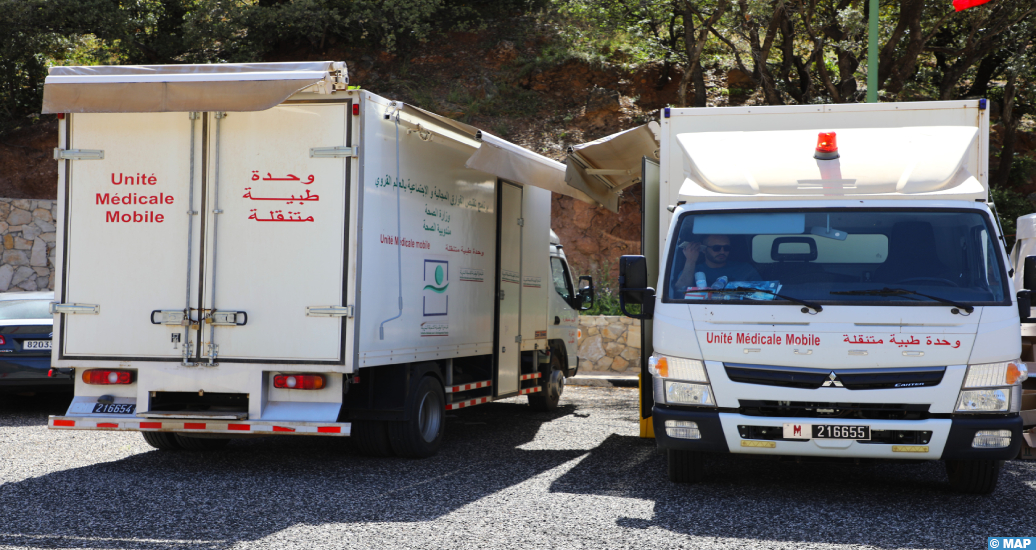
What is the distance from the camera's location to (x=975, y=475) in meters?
6.11

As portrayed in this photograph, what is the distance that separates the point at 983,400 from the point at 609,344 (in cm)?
992

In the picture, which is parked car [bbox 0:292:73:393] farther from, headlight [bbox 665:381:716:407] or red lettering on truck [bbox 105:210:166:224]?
headlight [bbox 665:381:716:407]

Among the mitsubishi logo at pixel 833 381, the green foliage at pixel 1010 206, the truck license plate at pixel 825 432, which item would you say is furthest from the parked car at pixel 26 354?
the green foliage at pixel 1010 206

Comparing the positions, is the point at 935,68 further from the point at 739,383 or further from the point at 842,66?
the point at 739,383

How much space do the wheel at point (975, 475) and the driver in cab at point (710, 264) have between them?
1931mm

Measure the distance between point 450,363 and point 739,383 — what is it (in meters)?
3.32

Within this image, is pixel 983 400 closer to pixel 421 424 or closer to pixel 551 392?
pixel 421 424

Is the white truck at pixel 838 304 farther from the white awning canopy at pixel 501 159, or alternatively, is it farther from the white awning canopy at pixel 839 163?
the white awning canopy at pixel 501 159

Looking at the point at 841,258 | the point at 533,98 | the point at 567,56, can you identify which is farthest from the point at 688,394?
the point at 567,56

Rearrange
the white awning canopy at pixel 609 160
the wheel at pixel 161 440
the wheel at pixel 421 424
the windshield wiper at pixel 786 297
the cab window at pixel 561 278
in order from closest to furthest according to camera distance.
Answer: the windshield wiper at pixel 786 297 → the wheel at pixel 421 424 → the wheel at pixel 161 440 → the white awning canopy at pixel 609 160 → the cab window at pixel 561 278

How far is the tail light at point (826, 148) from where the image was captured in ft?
20.8

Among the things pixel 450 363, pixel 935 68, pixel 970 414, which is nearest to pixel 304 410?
pixel 450 363

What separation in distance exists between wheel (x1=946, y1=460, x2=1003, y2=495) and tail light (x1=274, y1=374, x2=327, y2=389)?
14.9 ft

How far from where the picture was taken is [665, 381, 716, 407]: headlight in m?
5.84
